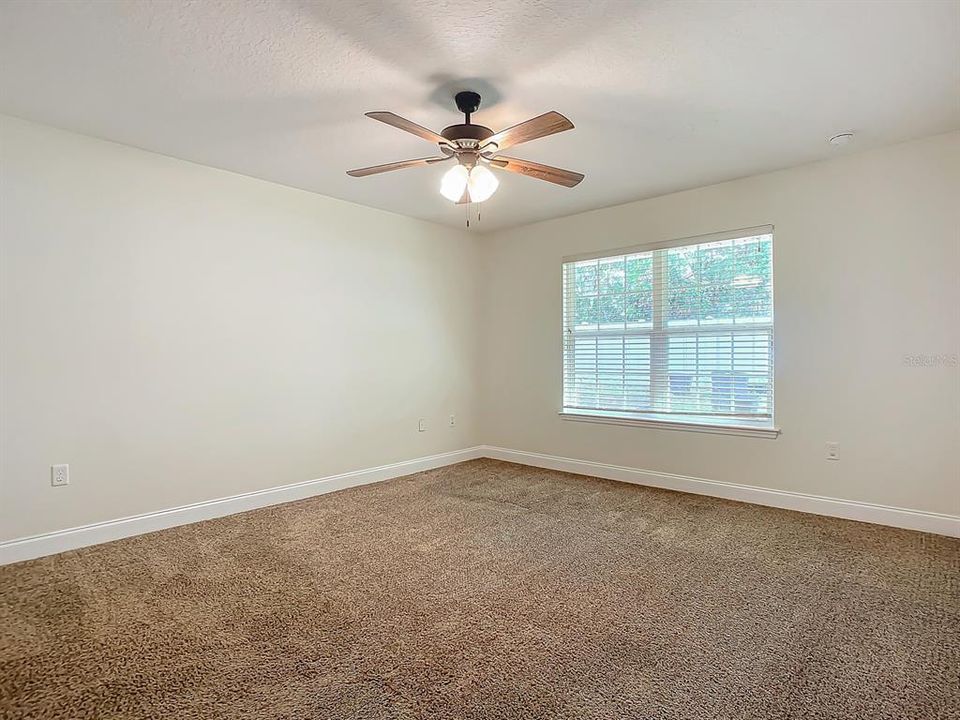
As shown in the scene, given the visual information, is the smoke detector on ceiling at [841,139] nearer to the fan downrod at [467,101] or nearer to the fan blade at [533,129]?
the fan blade at [533,129]

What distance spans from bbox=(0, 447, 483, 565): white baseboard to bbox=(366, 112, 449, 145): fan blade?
2.85 m

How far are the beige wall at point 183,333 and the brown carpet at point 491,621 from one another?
0.56 m

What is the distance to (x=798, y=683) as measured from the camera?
1.77m

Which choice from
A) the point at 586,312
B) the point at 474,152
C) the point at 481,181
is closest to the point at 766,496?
the point at 586,312

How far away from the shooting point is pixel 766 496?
3.85 meters

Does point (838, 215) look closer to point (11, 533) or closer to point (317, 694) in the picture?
point (317, 694)

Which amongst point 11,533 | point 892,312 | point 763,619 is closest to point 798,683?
point 763,619

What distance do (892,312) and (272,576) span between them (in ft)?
13.2

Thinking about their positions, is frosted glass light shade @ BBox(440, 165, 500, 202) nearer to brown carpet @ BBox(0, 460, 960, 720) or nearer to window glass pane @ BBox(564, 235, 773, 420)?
brown carpet @ BBox(0, 460, 960, 720)

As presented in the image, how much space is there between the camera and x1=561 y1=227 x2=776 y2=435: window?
12.9 ft

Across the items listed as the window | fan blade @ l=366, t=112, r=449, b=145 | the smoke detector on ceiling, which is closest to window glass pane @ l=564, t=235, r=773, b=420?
the window

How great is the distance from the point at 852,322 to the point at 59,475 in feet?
16.6

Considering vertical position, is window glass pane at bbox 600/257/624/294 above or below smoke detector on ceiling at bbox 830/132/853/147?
below

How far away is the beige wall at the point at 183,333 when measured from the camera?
295 cm
